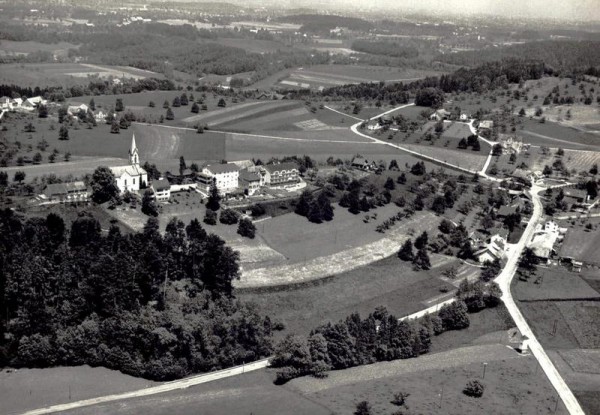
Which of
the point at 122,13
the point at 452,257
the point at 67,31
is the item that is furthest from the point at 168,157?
the point at 122,13

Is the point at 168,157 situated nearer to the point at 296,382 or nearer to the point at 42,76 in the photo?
the point at 296,382

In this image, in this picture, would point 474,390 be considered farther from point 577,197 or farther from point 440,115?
point 440,115

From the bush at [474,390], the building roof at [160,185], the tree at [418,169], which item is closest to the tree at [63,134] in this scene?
the building roof at [160,185]

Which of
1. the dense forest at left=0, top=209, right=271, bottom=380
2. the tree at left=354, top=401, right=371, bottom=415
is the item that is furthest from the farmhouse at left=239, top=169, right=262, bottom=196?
the tree at left=354, top=401, right=371, bottom=415

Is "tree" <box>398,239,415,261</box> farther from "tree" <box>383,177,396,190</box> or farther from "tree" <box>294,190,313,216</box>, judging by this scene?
"tree" <box>383,177,396,190</box>

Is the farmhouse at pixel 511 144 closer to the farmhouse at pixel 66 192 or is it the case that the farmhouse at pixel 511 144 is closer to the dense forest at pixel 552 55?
the dense forest at pixel 552 55

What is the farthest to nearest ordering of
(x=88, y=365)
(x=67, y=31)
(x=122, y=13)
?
1. (x=122, y=13)
2. (x=67, y=31)
3. (x=88, y=365)
